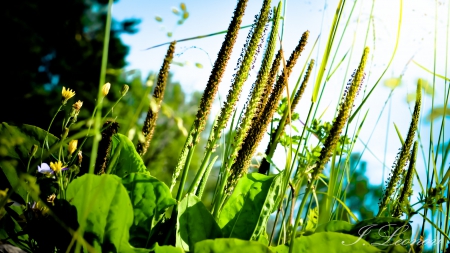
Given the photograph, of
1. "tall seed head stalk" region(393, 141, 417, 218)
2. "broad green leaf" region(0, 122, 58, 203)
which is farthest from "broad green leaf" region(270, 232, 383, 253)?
"broad green leaf" region(0, 122, 58, 203)

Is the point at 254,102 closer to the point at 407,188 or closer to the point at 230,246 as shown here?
the point at 230,246

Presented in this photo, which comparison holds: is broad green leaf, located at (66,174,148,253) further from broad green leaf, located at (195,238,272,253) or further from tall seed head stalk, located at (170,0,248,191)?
tall seed head stalk, located at (170,0,248,191)

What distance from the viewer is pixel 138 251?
801 mm

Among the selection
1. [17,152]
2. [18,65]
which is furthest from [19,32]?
[17,152]

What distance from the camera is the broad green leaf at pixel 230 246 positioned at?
2.56 feet

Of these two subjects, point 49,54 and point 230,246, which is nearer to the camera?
point 230,246

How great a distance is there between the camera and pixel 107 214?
0.83 meters

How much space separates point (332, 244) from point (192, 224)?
0.31 m

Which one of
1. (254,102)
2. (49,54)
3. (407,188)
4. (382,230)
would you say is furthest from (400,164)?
(49,54)

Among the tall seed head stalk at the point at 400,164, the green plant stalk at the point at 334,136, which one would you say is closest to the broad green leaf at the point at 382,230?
the tall seed head stalk at the point at 400,164

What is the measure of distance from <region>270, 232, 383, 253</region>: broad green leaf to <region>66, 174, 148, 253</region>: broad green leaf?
34 centimetres

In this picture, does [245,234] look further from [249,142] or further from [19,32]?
[19,32]

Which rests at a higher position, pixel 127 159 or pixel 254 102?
pixel 254 102

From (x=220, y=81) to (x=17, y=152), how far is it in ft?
1.96
